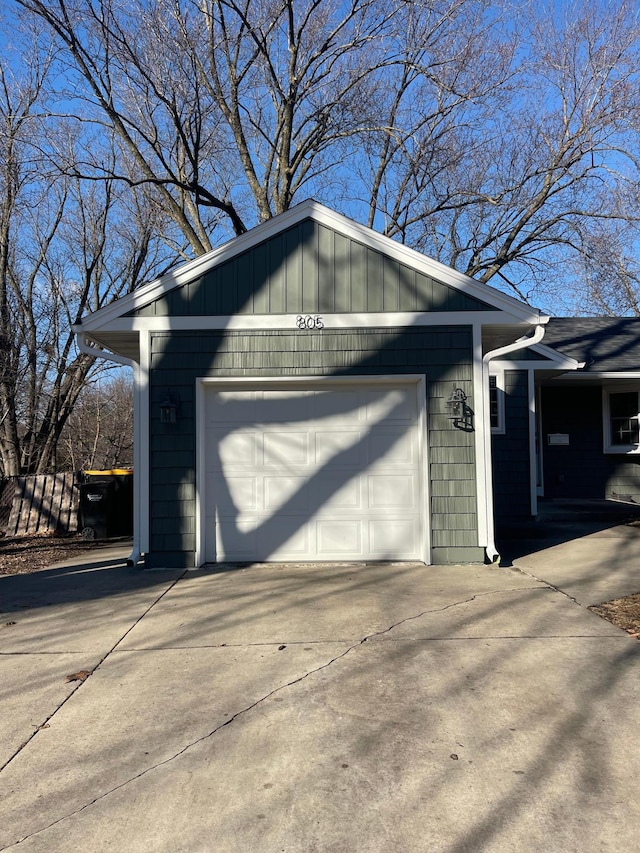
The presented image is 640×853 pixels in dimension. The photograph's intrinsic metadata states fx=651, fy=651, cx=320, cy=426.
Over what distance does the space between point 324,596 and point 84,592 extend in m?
2.61

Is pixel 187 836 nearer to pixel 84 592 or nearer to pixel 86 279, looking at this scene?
pixel 84 592

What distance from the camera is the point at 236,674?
14.1 feet

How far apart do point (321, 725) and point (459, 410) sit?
4.72 meters

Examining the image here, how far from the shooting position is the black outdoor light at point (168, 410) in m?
7.62

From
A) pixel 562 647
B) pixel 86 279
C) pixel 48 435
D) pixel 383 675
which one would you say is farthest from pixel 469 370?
pixel 86 279

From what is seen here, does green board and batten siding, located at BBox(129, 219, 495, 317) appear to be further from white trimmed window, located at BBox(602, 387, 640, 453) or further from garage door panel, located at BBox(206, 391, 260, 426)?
white trimmed window, located at BBox(602, 387, 640, 453)

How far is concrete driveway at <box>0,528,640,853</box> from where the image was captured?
8.75ft

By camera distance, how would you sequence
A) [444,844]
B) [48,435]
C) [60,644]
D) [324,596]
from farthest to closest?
1. [48,435]
2. [324,596]
3. [60,644]
4. [444,844]

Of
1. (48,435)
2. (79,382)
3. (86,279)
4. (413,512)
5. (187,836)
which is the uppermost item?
(86,279)

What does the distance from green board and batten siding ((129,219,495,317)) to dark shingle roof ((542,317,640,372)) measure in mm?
6115

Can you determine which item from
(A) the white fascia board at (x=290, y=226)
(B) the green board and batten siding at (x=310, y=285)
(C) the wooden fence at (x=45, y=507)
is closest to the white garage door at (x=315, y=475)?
(B) the green board and batten siding at (x=310, y=285)

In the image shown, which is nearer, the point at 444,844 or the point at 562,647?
the point at 444,844

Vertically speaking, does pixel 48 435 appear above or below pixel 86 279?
below

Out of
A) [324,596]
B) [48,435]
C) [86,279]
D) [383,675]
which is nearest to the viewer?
[383,675]
